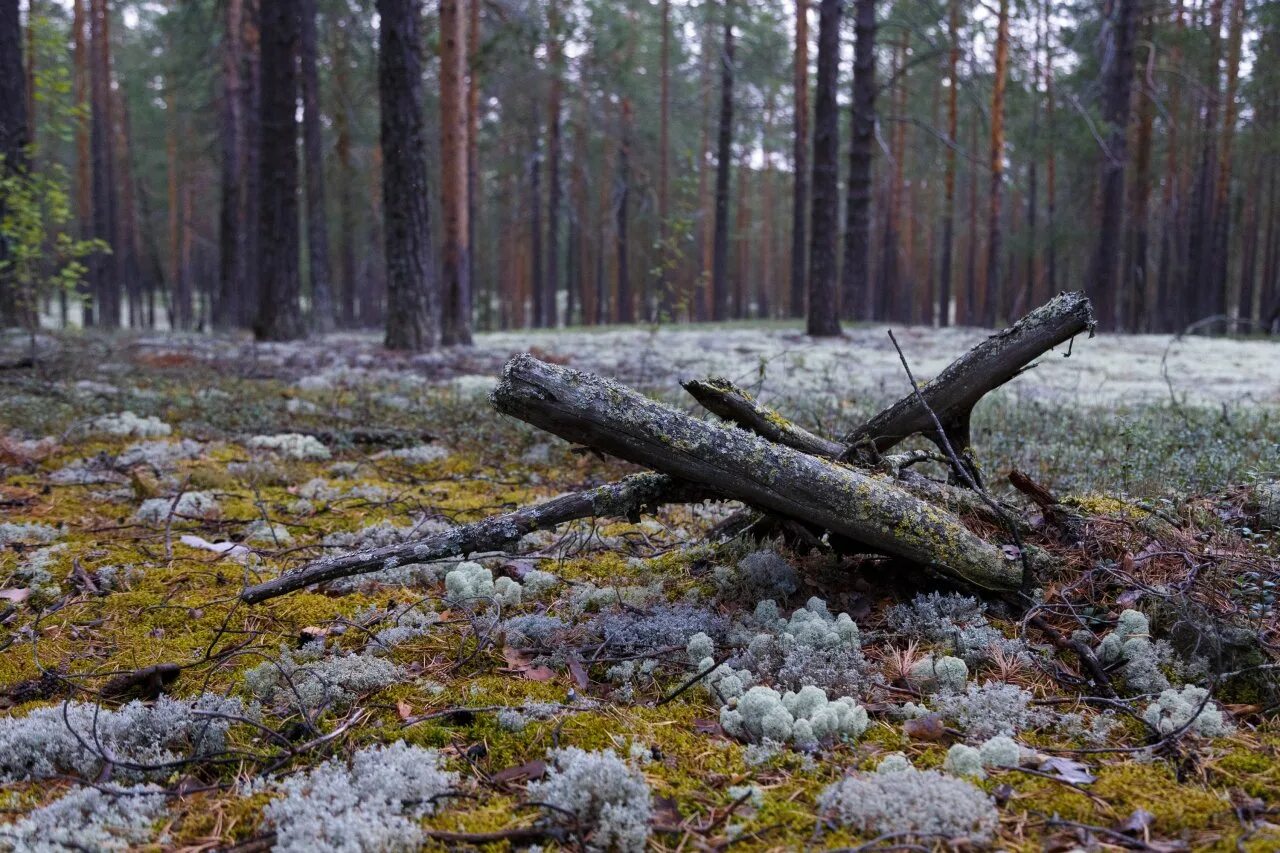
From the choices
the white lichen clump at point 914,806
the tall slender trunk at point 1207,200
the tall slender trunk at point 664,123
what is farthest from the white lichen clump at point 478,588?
the tall slender trunk at point 1207,200

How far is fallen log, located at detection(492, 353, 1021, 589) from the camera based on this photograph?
2930 millimetres

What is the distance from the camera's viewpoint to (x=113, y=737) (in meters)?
2.30

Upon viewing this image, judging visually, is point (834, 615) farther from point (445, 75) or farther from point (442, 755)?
point (445, 75)

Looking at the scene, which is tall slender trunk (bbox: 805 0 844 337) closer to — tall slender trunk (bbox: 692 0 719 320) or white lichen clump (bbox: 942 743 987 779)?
tall slender trunk (bbox: 692 0 719 320)

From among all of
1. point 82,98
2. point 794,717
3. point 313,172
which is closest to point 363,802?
point 794,717

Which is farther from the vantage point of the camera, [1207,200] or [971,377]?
[1207,200]

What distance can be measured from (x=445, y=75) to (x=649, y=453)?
11.8m

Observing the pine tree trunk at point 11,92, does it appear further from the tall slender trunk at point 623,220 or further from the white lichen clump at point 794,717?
the tall slender trunk at point 623,220

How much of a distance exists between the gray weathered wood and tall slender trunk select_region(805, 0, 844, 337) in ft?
43.4

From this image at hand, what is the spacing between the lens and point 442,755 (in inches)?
89.0

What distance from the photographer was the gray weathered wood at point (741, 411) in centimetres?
324

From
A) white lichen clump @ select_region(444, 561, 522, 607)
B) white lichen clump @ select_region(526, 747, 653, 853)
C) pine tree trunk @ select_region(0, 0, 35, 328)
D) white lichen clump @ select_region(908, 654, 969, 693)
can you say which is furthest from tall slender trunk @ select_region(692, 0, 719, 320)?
white lichen clump @ select_region(526, 747, 653, 853)

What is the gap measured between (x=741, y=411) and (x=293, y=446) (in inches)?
157

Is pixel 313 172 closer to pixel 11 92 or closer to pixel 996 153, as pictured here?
pixel 11 92
